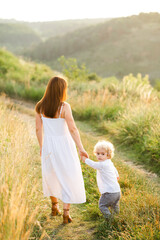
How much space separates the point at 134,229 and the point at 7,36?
342ft

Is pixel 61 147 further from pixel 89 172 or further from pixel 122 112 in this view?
pixel 122 112

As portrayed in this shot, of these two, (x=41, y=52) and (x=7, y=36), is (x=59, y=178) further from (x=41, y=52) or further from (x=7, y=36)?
(x=7, y=36)

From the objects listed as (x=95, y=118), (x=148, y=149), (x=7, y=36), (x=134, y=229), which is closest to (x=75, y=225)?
(x=134, y=229)

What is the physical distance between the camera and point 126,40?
74.4 meters

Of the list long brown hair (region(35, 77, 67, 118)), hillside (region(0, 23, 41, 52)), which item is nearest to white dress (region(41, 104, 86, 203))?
long brown hair (region(35, 77, 67, 118))

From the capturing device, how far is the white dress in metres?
3.43

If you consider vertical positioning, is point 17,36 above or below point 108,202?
above

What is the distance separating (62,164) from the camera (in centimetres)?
343

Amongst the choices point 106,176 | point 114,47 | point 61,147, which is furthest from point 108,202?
point 114,47

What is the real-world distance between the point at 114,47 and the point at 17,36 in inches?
1741

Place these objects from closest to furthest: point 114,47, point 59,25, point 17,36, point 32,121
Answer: point 32,121 < point 114,47 < point 17,36 < point 59,25

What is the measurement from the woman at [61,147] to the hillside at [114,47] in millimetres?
54779

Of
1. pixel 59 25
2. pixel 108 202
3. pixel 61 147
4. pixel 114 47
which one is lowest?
pixel 108 202

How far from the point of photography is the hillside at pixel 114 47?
63.6 meters
